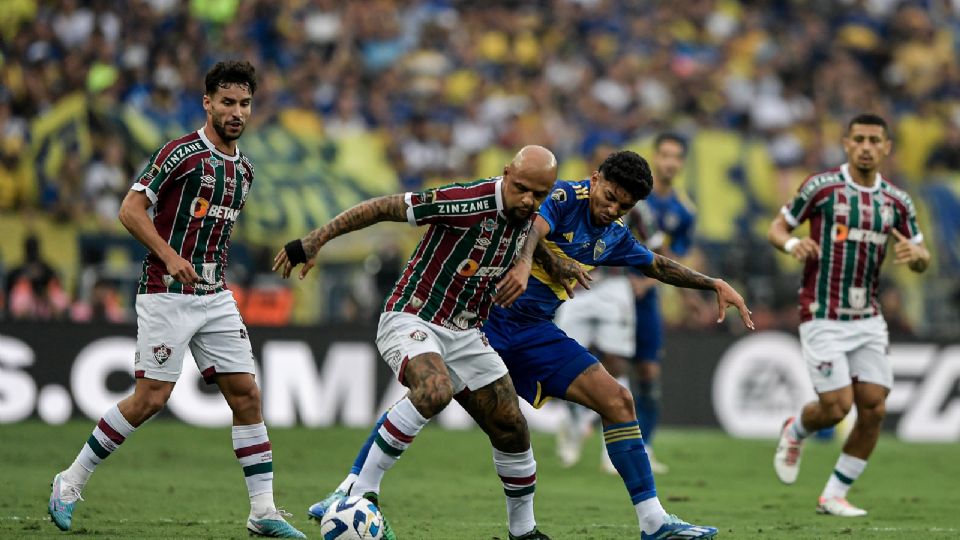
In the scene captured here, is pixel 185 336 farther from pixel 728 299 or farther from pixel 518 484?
pixel 728 299

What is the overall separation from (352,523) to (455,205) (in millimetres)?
1854

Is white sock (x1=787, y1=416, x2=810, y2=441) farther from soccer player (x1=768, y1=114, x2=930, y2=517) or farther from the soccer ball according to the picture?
the soccer ball

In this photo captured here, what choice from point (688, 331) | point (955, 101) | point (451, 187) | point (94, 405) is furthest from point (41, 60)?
point (955, 101)

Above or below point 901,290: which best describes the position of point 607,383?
below

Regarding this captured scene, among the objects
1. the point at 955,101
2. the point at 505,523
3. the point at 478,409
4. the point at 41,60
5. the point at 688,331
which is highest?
the point at 955,101

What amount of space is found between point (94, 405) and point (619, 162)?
30.7 feet

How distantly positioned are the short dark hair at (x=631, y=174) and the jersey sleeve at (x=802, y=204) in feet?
10.1

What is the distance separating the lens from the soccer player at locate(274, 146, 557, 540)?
7598 millimetres

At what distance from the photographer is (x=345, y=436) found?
15.1 m

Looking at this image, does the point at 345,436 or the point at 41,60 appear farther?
the point at 41,60

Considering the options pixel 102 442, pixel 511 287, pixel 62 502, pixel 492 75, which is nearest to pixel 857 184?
pixel 511 287

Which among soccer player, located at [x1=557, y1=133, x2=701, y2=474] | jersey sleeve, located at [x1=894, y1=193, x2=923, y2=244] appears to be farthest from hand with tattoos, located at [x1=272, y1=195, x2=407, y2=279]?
soccer player, located at [x1=557, y1=133, x2=701, y2=474]

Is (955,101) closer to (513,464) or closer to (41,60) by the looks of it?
(41,60)

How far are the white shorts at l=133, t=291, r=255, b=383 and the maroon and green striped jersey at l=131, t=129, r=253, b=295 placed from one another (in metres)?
0.08
